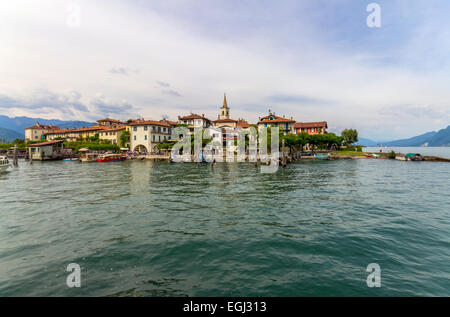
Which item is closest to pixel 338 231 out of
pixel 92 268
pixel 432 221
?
pixel 432 221

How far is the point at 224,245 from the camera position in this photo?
10.5 meters

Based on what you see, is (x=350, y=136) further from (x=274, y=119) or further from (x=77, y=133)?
(x=77, y=133)

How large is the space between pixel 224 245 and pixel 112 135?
91.8 meters

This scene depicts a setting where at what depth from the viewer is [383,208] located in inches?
667

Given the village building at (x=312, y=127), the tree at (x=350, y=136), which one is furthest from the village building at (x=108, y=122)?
the tree at (x=350, y=136)

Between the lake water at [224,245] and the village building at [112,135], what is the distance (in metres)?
74.1

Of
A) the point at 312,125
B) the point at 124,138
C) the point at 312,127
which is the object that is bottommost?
the point at 124,138

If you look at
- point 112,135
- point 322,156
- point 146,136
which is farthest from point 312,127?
point 112,135

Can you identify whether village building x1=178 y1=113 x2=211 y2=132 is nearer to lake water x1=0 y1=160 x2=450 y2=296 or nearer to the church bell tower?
the church bell tower

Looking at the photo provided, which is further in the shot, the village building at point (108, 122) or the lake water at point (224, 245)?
the village building at point (108, 122)

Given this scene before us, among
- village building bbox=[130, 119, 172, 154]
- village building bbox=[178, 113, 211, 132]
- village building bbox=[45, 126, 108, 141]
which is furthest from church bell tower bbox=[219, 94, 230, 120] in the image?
village building bbox=[45, 126, 108, 141]

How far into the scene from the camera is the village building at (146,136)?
8138cm

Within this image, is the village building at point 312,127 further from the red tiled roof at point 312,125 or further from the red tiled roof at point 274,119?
the red tiled roof at point 274,119
